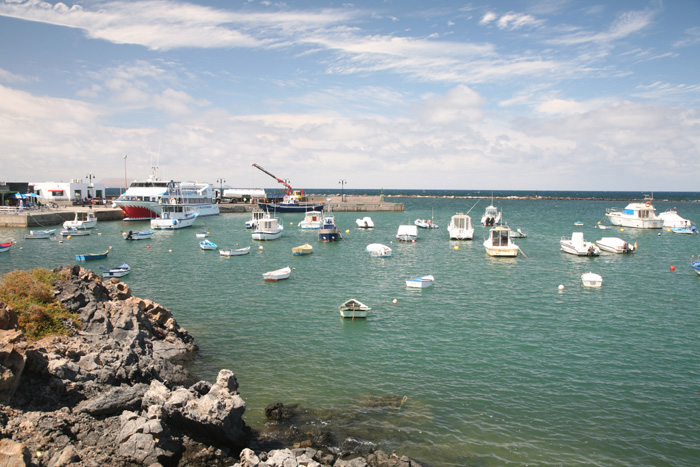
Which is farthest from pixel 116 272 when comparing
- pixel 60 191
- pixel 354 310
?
pixel 60 191

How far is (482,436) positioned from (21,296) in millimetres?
19404

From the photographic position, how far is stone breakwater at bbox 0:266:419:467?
12289 millimetres

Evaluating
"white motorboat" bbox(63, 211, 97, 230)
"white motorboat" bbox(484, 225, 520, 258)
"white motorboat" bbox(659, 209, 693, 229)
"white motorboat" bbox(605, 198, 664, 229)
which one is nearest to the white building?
"white motorboat" bbox(63, 211, 97, 230)

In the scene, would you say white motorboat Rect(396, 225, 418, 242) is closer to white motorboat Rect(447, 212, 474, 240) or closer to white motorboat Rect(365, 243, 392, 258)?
white motorboat Rect(447, 212, 474, 240)

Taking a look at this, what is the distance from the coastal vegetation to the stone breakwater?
0.89 meters

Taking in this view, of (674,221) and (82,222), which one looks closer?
(82,222)

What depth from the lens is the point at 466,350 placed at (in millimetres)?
23953

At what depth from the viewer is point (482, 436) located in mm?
15898

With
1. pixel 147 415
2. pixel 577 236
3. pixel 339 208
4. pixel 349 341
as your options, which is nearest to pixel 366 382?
pixel 349 341

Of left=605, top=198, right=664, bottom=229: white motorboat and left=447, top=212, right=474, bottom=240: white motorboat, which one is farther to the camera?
left=605, top=198, right=664, bottom=229: white motorboat

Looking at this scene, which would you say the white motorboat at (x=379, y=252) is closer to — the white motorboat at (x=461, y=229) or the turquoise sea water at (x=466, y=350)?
the turquoise sea water at (x=466, y=350)

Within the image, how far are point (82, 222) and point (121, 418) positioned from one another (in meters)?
68.4

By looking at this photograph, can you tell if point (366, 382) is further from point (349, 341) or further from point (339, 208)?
point (339, 208)

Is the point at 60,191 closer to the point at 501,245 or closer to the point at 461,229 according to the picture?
the point at 461,229
